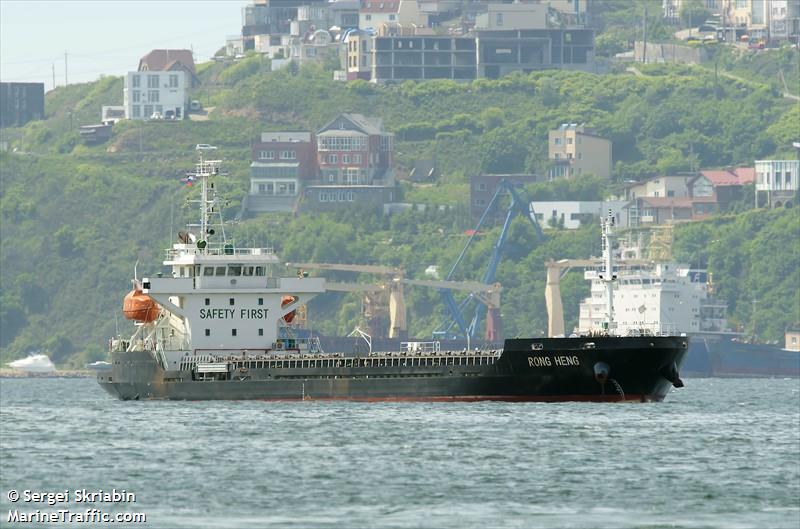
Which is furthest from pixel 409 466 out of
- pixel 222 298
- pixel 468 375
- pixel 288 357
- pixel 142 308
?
pixel 142 308

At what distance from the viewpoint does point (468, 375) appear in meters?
98.4

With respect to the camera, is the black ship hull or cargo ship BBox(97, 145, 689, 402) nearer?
the black ship hull

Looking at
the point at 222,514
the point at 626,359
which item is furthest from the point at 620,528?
the point at 626,359

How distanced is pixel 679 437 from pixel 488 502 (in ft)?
70.9

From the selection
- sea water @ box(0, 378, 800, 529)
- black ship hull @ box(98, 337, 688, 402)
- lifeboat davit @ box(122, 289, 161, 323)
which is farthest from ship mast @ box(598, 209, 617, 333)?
lifeboat davit @ box(122, 289, 161, 323)

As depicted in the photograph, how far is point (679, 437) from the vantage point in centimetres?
8250

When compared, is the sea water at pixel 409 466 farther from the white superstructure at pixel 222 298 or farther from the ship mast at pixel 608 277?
the white superstructure at pixel 222 298

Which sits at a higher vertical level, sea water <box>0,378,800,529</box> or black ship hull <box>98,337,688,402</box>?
black ship hull <box>98,337,688,402</box>

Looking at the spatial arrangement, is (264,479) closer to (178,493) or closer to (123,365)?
(178,493)

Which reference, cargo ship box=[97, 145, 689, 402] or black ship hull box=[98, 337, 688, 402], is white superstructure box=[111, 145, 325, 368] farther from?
black ship hull box=[98, 337, 688, 402]

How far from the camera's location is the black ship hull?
96750 millimetres

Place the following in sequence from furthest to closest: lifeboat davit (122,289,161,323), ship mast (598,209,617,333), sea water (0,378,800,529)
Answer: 1. lifeboat davit (122,289,161,323)
2. ship mast (598,209,617,333)
3. sea water (0,378,800,529)

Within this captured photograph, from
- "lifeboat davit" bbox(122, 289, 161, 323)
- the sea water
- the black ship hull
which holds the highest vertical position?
"lifeboat davit" bbox(122, 289, 161, 323)

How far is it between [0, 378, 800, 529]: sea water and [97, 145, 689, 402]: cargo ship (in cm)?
118
